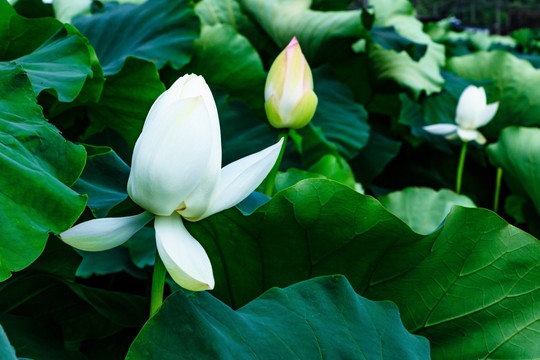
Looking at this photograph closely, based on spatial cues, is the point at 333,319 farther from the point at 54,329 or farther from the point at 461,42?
the point at 461,42

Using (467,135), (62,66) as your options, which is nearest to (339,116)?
(467,135)

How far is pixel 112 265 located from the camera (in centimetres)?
112

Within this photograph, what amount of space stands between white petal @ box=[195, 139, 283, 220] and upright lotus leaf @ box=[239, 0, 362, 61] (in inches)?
49.4

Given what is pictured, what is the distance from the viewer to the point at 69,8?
1.54 meters

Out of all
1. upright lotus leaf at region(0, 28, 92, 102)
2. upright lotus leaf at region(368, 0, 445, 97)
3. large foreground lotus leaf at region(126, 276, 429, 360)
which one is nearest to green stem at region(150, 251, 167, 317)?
large foreground lotus leaf at region(126, 276, 429, 360)

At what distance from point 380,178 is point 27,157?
5.50 ft

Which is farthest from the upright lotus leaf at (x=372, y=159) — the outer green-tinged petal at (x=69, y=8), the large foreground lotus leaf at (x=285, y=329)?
the large foreground lotus leaf at (x=285, y=329)

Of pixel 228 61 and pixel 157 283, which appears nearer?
pixel 157 283

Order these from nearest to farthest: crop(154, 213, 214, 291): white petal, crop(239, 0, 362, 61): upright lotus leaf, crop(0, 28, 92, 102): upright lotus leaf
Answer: crop(154, 213, 214, 291): white petal < crop(0, 28, 92, 102): upright lotus leaf < crop(239, 0, 362, 61): upright lotus leaf

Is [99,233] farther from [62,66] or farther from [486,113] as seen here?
[486,113]

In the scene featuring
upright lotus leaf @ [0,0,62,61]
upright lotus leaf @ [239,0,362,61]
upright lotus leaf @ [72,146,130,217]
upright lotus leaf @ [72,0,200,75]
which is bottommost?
upright lotus leaf @ [239,0,362,61]

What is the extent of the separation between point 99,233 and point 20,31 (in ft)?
1.69

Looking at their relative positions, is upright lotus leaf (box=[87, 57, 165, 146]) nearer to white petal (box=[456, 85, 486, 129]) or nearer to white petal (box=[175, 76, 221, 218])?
white petal (box=[175, 76, 221, 218])

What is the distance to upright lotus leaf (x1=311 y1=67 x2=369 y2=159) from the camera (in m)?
1.60
